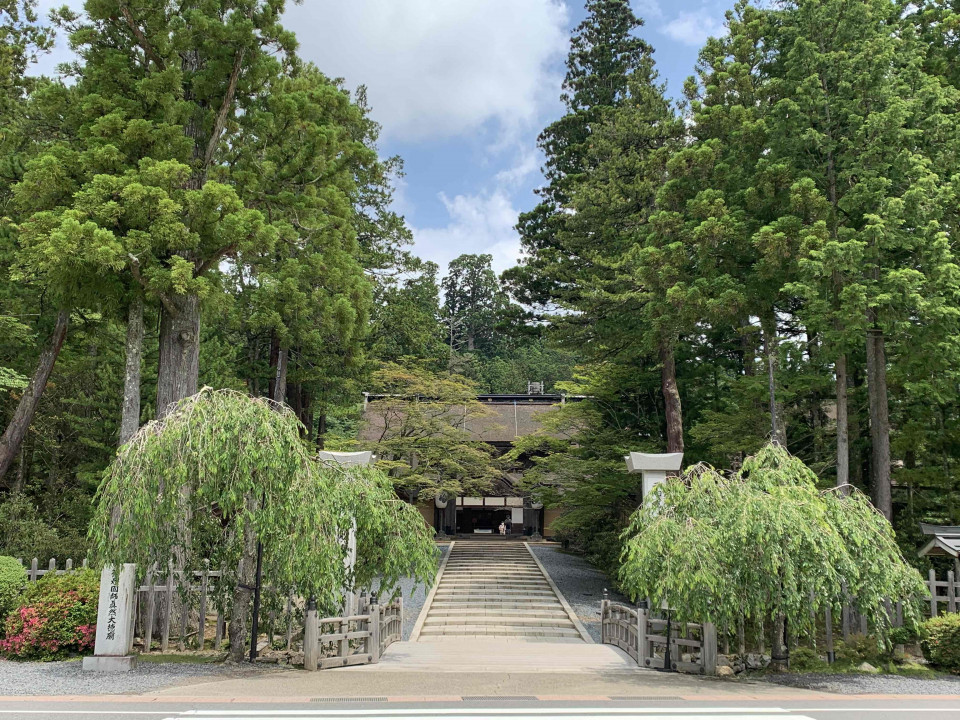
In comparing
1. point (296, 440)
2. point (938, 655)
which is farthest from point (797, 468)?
point (296, 440)

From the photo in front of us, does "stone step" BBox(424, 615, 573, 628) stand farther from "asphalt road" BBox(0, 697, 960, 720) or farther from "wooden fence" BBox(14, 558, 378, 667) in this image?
"asphalt road" BBox(0, 697, 960, 720)

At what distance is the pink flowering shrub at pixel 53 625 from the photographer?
29.9 ft

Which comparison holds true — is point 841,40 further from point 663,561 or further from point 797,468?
point 663,561

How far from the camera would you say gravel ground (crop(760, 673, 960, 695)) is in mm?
8375

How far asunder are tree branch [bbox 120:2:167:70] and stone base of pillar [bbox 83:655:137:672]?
9827 mm

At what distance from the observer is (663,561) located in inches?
334

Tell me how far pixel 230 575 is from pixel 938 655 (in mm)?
9892

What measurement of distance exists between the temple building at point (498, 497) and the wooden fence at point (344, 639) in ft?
55.8

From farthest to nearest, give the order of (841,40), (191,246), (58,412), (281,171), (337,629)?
(58,412), (841,40), (281,171), (191,246), (337,629)

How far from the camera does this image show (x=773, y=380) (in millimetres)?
14250

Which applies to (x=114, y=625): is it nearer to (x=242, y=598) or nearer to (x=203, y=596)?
(x=203, y=596)

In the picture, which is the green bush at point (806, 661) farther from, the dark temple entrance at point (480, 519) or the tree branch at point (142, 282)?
the dark temple entrance at point (480, 519)

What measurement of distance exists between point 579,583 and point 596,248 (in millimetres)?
9649

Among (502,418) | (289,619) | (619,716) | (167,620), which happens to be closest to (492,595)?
(289,619)
